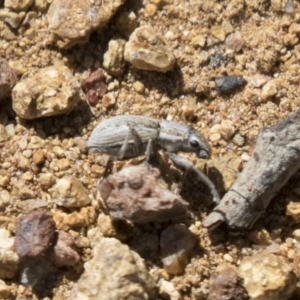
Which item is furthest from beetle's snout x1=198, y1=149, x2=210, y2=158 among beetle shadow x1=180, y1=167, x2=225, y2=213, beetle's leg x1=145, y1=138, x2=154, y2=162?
beetle's leg x1=145, y1=138, x2=154, y2=162

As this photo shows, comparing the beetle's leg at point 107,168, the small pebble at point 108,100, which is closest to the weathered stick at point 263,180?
the beetle's leg at point 107,168

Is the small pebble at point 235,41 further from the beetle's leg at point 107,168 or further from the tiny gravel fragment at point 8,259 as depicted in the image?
the tiny gravel fragment at point 8,259

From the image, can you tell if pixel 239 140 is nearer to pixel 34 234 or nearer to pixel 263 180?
pixel 263 180

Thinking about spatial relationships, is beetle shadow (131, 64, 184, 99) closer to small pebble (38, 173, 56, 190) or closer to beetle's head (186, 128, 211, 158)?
beetle's head (186, 128, 211, 158)

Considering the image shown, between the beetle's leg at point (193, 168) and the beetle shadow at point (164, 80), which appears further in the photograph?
the beetle shadow at point (164, 80)

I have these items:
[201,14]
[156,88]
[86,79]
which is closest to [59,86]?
[86,79]

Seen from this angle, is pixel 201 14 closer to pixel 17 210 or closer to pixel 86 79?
pixel 86 79

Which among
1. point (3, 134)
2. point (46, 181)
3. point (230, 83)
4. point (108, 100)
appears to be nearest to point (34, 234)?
point (46, 181)
